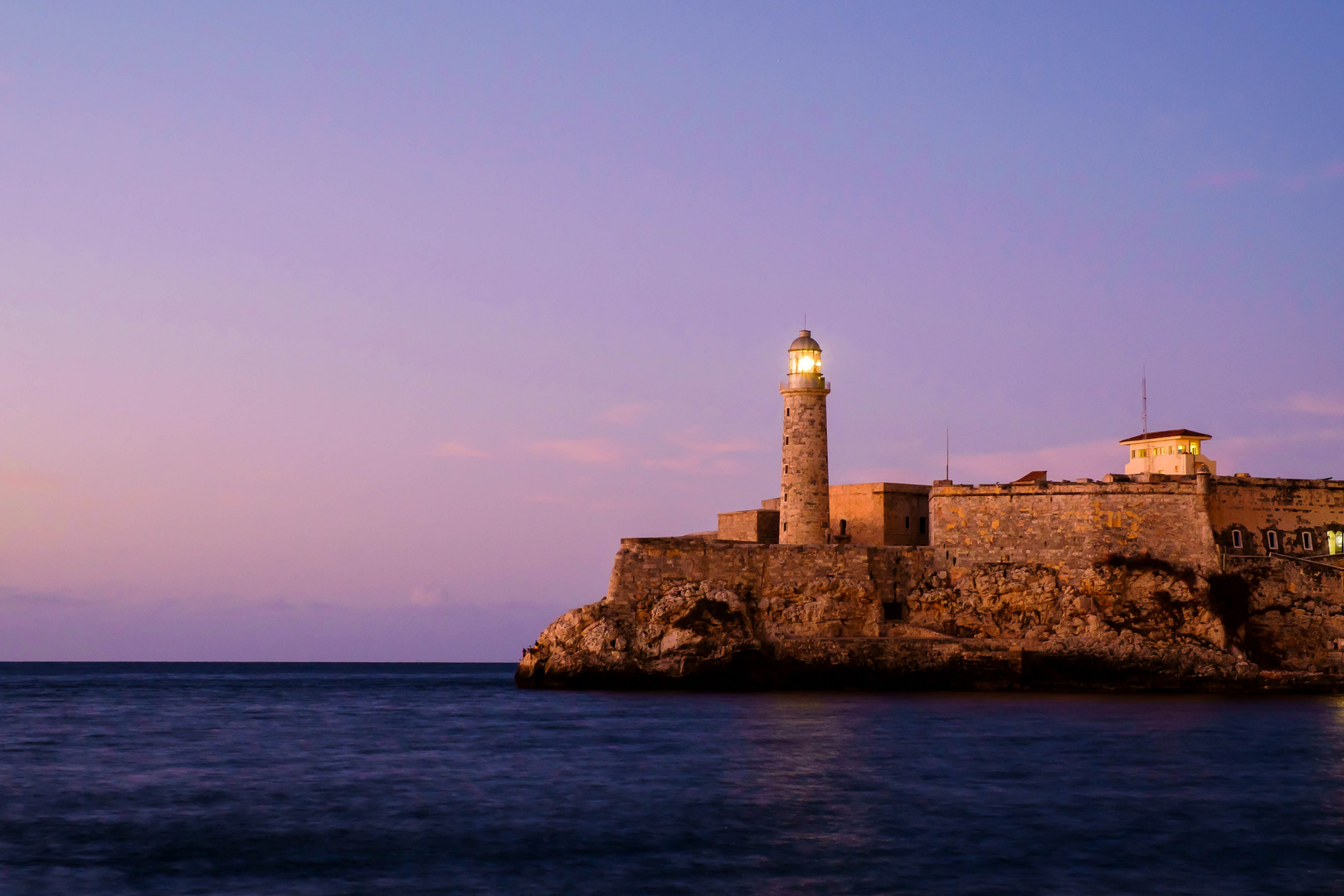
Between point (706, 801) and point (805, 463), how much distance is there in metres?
18.2

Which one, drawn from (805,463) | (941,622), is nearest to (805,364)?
(805,463)

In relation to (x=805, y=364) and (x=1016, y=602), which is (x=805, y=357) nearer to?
(x=805, y=364)

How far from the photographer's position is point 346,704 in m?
36.6

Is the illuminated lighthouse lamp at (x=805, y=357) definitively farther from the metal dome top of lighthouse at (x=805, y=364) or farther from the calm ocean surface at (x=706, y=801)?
the calm ocean surface at (x=706, y=801)

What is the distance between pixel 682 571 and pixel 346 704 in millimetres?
10705

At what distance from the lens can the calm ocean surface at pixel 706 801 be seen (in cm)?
1211

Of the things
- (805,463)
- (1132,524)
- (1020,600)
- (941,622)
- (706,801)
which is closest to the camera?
(706,801)

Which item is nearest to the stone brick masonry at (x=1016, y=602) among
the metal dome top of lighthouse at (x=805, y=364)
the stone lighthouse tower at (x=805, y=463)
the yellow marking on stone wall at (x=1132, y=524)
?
the yellow marking on stone wall at (x=1132, y=524)

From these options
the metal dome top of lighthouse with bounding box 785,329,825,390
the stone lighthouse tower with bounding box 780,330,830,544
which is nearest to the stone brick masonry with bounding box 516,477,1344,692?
the stone lighthouse tower with bounding box 780,330,830,544

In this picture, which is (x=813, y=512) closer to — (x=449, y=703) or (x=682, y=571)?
(x=682, y=571)

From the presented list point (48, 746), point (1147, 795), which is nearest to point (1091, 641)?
point (1147, 795)

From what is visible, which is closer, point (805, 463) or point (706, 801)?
point (706, 801)

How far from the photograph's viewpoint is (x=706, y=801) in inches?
639

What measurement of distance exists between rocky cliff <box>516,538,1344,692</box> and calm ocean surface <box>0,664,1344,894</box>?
1.95 m
